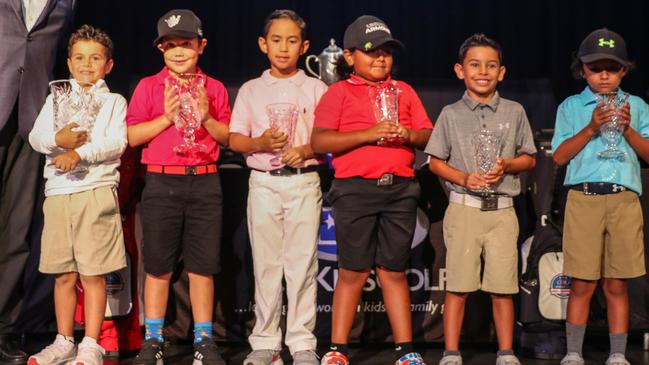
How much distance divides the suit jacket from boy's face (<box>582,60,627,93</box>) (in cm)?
261

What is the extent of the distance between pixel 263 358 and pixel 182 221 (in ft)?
2.38

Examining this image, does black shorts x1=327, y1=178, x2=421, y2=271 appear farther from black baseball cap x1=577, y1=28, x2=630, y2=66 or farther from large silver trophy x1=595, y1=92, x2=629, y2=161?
black baseball cap x1=577, y1=28, x2=630, y2=66

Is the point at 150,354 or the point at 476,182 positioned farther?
the point at 150,354

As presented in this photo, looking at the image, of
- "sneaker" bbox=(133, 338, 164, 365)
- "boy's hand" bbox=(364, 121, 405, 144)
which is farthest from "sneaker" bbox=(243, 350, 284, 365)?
"boy's hand" bbox=(364, 121, 405, 144)

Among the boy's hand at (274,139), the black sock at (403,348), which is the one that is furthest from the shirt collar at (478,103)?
the black sock at (403,348)

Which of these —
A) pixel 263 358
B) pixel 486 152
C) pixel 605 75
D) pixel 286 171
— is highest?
pixel 605 75

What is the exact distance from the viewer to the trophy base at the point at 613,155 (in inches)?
165

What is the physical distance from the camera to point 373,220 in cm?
418

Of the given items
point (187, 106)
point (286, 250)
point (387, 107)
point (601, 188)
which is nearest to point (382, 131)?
point (387, 107)

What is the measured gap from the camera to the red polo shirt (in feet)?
13.7

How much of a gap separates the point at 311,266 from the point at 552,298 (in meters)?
1.24

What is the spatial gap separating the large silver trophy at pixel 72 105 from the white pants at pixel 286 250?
78cm

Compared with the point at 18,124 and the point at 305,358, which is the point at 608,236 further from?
the point at 18,124

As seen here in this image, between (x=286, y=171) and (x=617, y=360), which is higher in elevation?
(x=286, y=171)
